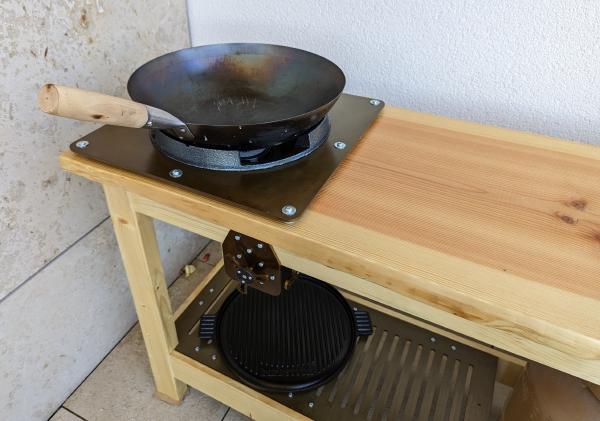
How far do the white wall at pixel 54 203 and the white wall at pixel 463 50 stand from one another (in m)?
0.26

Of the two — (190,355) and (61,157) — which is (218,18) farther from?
(190,355)

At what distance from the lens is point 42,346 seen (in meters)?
0.93

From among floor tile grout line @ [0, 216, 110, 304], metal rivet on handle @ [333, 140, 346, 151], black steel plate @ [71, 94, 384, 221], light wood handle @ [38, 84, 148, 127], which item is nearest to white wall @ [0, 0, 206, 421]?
floor tile grout line @ [0, 216, 110, 304]

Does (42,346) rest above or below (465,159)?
below

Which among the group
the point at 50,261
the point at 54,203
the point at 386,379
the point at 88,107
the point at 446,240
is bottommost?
the point at 386,379

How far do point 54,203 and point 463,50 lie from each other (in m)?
0.85

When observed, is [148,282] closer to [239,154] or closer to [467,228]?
[239,154]

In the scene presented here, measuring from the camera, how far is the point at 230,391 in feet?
2.96

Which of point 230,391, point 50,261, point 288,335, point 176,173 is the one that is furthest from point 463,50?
point 50,261

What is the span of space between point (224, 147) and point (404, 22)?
1.56ft

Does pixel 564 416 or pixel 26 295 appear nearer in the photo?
pixel 564 416

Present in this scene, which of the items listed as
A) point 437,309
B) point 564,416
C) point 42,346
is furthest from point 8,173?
point 564,416

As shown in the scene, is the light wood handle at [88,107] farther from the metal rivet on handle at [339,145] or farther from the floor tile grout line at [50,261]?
the floor tile grout line at [50,261]

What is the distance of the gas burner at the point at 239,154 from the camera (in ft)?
2.06
